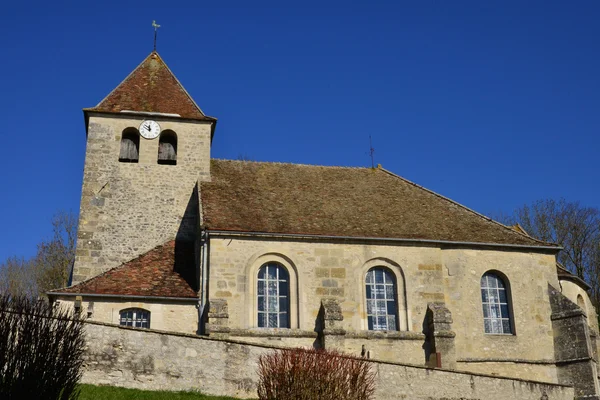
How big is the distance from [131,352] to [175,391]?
1.44 metres

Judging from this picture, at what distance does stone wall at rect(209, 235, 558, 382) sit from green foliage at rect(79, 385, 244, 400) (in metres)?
5.46

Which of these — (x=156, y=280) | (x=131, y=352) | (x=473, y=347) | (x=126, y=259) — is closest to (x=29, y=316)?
(x=131, y=352)

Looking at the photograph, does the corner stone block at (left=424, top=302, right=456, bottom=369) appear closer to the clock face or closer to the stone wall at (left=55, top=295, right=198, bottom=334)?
the stone wall at (left=55, top=295, right=198, bottom=334)

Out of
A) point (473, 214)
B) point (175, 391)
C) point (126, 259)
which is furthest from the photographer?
point (473, 214)

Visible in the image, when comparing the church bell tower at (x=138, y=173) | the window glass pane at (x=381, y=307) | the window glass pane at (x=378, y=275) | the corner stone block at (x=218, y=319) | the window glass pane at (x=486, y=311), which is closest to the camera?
the corner stone block at (x=218, y=319)

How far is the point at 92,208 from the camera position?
2623cm

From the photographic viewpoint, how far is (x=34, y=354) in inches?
506

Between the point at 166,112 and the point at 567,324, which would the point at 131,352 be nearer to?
the point at 166,112

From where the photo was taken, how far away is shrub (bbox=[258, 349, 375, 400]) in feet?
50.4

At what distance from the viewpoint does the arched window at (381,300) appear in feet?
78.6

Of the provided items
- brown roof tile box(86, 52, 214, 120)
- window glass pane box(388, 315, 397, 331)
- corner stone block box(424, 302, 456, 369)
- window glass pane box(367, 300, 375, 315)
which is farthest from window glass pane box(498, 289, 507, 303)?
brown roof tile box(86, 52, 214, 120)

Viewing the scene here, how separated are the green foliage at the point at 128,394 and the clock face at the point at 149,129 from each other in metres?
12.9

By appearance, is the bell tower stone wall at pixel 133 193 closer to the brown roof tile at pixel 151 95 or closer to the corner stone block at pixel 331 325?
the brown roof tile at pixel 151 95

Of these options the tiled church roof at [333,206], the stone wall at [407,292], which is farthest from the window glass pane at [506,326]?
the tiled church roof at [333,206]
